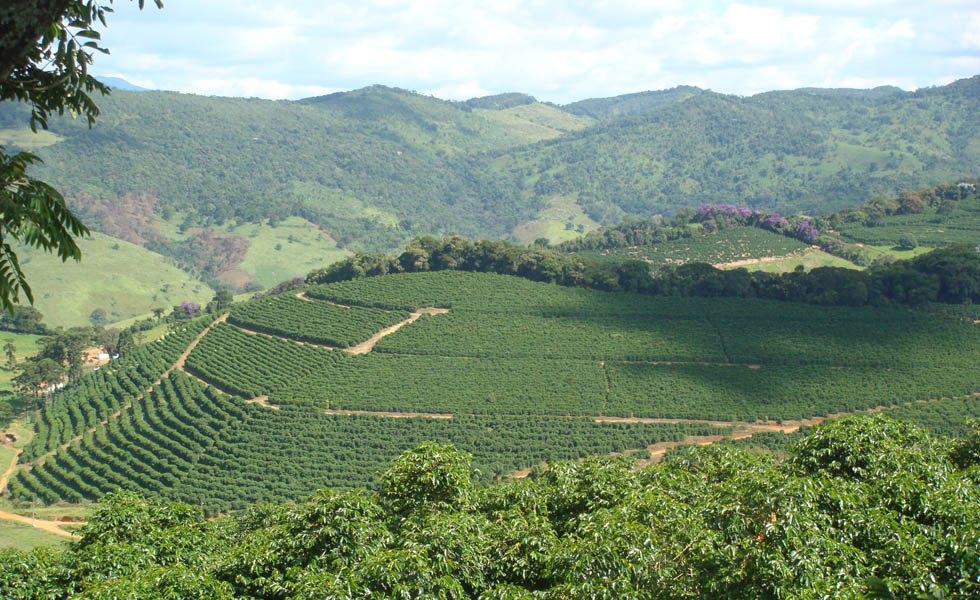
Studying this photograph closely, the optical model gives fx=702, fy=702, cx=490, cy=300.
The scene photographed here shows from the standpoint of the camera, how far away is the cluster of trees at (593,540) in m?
10.9

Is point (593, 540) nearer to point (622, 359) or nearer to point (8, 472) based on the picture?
point (622, 359)

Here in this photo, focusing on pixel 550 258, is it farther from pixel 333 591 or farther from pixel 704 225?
pixel 333 591

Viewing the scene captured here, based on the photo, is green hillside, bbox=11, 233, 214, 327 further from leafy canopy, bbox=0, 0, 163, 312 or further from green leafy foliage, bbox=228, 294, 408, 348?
leafy canopy, bbox=0, 0, 163, 312

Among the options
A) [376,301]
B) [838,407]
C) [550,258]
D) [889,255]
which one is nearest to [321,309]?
[376,301]

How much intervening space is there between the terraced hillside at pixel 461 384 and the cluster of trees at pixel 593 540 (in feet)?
82.0

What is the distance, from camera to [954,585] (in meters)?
10.5

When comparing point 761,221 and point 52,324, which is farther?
point 52,324

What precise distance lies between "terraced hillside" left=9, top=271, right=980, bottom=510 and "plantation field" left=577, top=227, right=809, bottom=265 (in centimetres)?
2787

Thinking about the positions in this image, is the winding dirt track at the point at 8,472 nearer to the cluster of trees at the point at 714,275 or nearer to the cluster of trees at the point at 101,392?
the cluster of trees at the point at 101,392

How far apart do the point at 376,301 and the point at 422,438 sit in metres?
25.6

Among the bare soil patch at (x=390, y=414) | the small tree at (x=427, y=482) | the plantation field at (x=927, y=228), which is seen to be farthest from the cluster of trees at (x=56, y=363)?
the plantation field at (x=927, y=228)

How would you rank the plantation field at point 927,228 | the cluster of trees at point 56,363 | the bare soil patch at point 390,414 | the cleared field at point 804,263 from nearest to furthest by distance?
the bare soil patch at point 390,414 < the cluster of trees at point 56,363 < the cleared field at point 804,263 < the plantation field at point 927,228

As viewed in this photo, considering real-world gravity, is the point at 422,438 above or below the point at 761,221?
below

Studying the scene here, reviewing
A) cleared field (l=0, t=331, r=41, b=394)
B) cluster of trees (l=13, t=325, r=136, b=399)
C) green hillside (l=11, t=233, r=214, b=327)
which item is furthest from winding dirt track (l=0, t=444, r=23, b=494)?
green hillside (l=11, t=233, r=214, b=327)
